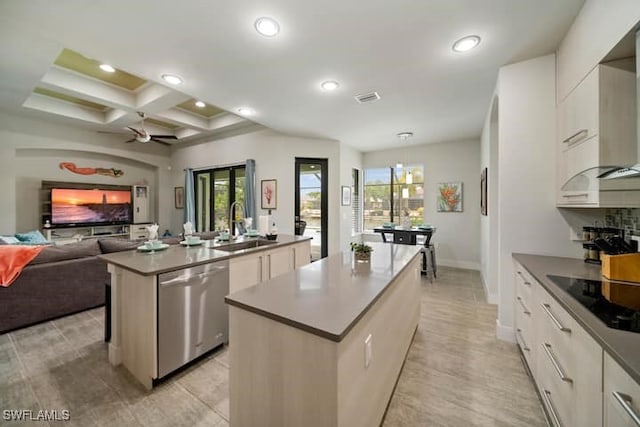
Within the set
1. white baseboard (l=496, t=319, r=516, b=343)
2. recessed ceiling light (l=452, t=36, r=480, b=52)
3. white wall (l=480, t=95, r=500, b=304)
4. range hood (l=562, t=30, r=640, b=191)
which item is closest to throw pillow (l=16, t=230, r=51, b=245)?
recessed ceiling light (l=452, t=36, r=480, b=52)

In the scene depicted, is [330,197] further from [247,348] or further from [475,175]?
[247,348]

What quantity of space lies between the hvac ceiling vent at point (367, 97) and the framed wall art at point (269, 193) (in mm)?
2685

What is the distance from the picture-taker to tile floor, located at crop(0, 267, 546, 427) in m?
1.58

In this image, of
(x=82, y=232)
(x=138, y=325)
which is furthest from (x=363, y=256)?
(x=82, y=232)

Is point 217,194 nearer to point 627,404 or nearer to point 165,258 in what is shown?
point 165,258

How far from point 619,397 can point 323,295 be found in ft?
3.64

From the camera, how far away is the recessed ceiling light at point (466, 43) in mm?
2104

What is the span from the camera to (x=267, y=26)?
6.53ft

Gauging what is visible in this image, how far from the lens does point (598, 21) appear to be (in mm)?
1554

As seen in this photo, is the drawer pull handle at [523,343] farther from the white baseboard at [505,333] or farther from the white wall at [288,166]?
the white wall at [288,166]

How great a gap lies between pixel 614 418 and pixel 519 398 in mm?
1107

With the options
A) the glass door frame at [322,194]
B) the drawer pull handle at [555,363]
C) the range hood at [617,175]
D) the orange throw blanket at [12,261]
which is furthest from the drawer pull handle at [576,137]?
the orange throw blanket at [12,261]

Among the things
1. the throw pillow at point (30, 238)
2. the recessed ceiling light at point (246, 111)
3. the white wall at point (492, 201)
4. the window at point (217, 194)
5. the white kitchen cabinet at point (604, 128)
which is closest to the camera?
the white kitchen cabinet at point (604, 128)

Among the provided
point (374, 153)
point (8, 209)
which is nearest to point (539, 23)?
point (374, 153)
